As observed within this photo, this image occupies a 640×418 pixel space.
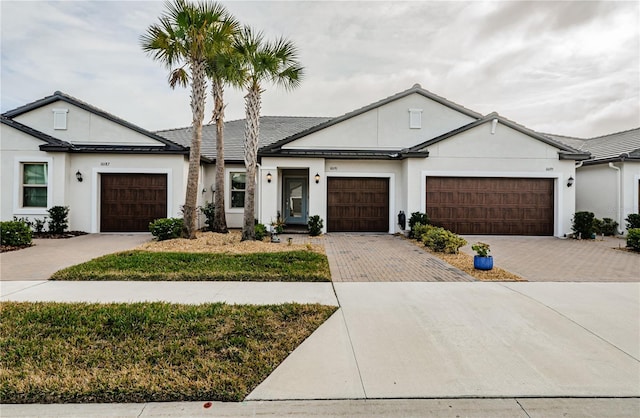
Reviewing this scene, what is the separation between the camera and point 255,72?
10930 millimetres

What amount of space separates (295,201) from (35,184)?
1147 centimetres

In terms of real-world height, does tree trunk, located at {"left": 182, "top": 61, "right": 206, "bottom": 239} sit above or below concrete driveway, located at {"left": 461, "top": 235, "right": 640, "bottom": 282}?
above

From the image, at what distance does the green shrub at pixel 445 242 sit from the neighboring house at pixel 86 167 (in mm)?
10367

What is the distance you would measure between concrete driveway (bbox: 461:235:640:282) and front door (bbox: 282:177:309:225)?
27.2 ft

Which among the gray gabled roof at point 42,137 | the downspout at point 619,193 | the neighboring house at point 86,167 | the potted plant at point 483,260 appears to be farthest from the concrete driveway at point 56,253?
the downspout at point 619,193

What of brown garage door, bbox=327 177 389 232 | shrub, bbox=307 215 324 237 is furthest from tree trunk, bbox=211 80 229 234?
brown garage door, bbox=327 177 389 232

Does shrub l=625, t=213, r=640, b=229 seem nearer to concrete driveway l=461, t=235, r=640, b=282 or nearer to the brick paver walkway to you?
concrete driveway l=461, t=235, r=640, b=282

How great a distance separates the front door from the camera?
685 inches

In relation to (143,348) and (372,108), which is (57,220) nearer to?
(143,348)

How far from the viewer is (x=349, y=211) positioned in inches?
591

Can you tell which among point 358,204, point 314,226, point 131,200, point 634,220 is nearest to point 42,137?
point 131,200

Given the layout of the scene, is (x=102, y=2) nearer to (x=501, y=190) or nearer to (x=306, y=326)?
(x=306, y=326)

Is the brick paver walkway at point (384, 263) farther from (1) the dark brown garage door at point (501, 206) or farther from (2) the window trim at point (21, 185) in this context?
(2) the window trim at point (21, 185)

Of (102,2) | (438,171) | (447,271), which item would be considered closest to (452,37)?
(438,171)
